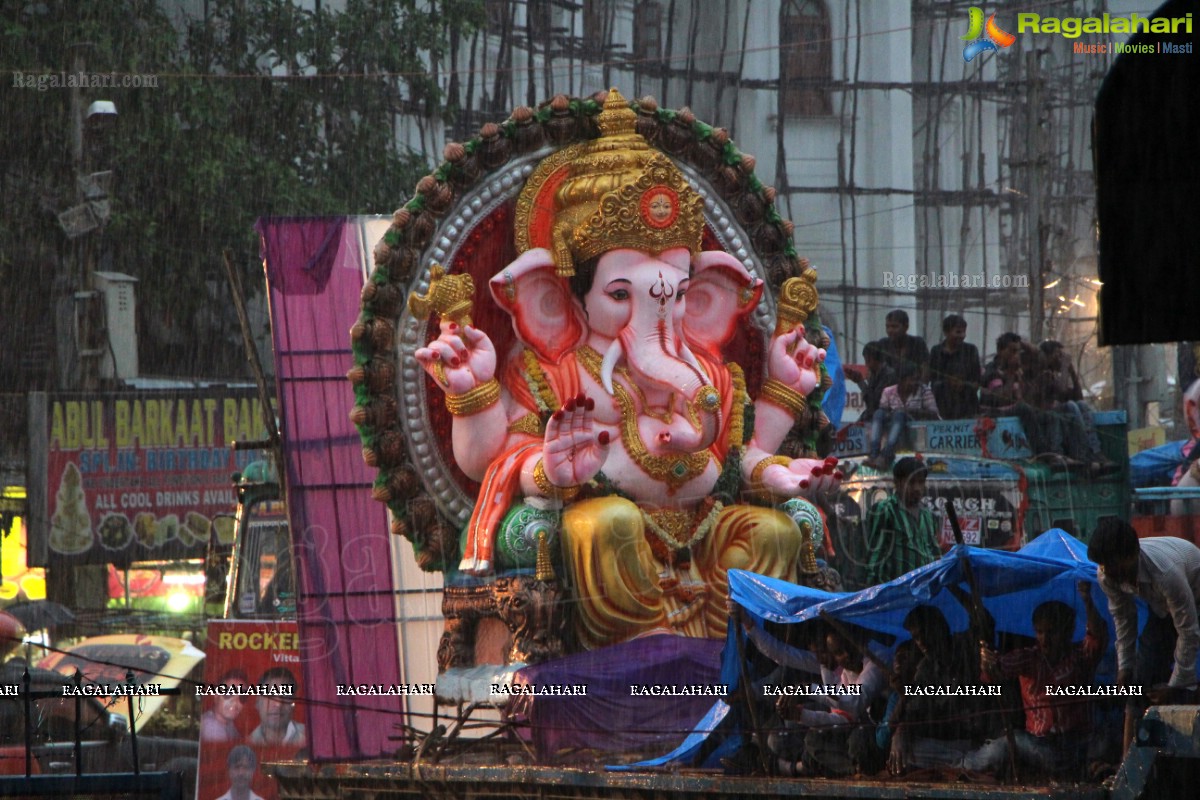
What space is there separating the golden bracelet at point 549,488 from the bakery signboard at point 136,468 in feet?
32.5

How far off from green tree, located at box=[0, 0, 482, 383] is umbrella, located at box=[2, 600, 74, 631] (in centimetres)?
362

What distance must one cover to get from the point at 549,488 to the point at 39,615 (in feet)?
29.2

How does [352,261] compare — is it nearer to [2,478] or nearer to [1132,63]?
[1132,63]

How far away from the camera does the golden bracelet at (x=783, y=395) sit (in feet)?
26.2

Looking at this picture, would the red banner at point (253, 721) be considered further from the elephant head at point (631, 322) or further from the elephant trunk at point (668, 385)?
the elephant trunk at point (668, 385)

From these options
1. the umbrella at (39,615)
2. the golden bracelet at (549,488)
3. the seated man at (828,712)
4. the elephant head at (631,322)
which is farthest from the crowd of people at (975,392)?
the umbrella at (39,615)

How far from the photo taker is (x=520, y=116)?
775cm

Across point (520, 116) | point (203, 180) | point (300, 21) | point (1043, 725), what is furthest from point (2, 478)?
point (1043, 725)

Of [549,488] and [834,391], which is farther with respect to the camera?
[834,391]

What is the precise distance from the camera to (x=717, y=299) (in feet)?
26.2

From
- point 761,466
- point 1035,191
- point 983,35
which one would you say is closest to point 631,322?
point 761,466

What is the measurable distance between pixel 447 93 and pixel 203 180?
289cm

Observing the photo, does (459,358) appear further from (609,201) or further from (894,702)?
(894,702)

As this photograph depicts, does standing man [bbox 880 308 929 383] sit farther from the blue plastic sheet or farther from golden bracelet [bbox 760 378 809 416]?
golden bracelet [bbox 760 378 809 416]
